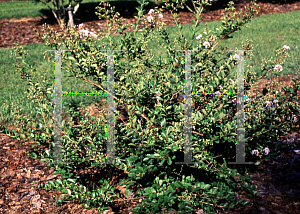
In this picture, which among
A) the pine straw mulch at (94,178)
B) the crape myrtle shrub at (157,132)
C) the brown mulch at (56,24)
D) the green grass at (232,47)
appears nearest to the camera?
the crape myrtle shrub at (157,132)

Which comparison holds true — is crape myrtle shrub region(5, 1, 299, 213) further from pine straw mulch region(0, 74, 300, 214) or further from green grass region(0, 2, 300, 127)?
green grass region(0, 2, 300, 127)

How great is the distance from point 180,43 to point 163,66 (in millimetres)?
304

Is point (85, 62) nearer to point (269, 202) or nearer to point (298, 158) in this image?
point (269, 202)

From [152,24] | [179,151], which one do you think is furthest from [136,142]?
[152,24]

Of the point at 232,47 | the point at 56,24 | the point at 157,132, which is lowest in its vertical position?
the point at 157,132

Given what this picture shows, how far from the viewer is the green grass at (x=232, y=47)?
4.61 m

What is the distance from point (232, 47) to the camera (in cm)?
723

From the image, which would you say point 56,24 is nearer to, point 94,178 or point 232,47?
point 232,47

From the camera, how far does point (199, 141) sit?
2.44m

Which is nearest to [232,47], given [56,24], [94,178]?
[94,178]

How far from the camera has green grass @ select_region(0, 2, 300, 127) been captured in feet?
15.1

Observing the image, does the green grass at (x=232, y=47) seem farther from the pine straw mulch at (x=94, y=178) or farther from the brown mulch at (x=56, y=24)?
the brown mulch at (x=56, y=24)

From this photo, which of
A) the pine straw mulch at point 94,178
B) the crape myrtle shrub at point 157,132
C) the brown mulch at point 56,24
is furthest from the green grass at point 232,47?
the brown mulch at point 56,24

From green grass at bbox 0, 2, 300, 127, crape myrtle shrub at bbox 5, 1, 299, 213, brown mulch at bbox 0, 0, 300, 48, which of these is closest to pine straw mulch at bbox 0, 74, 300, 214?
crape myrtle shrub at bbox 5, 1, 299, 213
